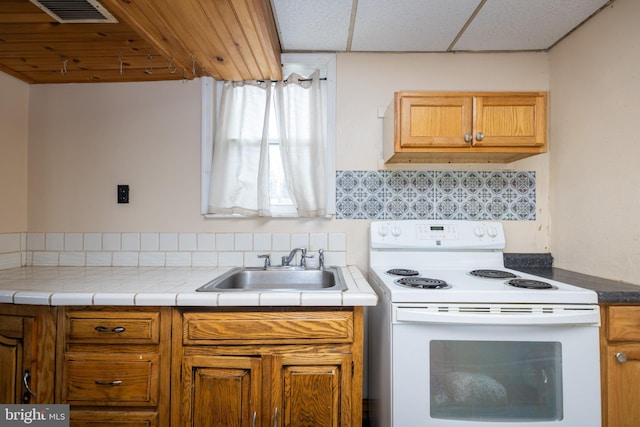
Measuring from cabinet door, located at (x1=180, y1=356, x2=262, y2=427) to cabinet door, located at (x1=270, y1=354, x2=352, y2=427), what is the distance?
0.09 m

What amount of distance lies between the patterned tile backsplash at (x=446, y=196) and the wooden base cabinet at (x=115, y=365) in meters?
1.17

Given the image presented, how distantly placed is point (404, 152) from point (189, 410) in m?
1.52

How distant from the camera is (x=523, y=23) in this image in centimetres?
164

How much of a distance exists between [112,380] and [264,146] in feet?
4.35

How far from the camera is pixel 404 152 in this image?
1.62 meters

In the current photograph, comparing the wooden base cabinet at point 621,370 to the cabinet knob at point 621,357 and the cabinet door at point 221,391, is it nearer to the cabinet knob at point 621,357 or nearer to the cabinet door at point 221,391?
the cabinet knob at point 621,357

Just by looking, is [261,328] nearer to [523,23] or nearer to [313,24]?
[313,24]

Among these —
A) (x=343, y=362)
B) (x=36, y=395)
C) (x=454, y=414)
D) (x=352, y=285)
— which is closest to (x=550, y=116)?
(x=352, y=285)

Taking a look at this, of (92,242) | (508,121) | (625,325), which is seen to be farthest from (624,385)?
(92,242)

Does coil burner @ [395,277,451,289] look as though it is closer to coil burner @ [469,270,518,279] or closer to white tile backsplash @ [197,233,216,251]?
coil burner @ [469,270,518,279]

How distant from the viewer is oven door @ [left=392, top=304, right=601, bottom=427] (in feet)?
3.81

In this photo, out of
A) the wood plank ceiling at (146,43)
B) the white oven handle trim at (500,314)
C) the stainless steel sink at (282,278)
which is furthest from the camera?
the stainless steel sink at (282,278)

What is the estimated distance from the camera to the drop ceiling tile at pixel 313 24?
1.52m

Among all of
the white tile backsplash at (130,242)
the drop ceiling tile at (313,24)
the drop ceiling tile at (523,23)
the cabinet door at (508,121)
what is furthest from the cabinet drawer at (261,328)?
the drop ceiling tile at (523,23)
